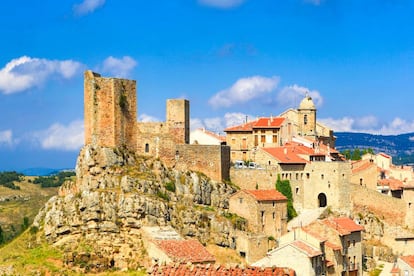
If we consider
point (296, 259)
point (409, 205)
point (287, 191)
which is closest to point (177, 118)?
point (287, 191)

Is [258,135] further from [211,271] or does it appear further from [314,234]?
[211,271]

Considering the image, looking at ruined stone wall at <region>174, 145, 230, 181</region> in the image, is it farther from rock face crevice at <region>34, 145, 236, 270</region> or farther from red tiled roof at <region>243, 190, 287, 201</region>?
red tiled roof at <region>243, 190, 287, 201</region>

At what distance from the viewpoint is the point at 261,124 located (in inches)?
3627

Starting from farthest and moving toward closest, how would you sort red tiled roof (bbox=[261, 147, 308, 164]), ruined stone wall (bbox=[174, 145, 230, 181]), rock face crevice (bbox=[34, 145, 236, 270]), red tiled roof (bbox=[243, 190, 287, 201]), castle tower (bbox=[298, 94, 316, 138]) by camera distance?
castle tower (bbox=[298, 94, 316, 138]) → red tiled roof (bbox=[261, 147, 308, 164]) → ruined stone wall (bbox=[174, 145, 230, 181]) → red tiled roof (bbox=[243, 190, 287, 201]) → rock face crevice (bbox=[34, 145, 236, 270])

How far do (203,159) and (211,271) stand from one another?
156ft

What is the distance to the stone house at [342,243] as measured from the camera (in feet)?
236

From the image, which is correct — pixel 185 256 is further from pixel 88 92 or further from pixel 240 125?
pixel 240 125

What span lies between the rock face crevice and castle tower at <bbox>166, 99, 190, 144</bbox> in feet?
11.3

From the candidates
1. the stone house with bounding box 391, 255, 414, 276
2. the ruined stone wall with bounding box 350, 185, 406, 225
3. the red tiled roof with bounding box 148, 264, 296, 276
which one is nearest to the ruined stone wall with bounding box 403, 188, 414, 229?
the ruined stone wall with bounding box 350, 185, 406, 225

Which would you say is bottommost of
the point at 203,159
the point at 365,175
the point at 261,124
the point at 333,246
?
the point at 333,246

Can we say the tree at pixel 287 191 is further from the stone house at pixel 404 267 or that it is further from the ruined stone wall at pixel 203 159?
the stone house at pixel 404 267

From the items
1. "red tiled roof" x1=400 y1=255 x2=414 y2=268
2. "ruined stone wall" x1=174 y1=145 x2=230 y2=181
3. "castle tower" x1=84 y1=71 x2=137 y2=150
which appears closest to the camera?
"castle tower" x1=84 y1=71 x2=137 y2=150

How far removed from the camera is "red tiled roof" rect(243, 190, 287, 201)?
7781 cm

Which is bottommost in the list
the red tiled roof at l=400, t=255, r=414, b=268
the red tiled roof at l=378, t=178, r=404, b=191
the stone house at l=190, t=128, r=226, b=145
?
the red tiled roof at l=400, t=255, r=414, b=268
